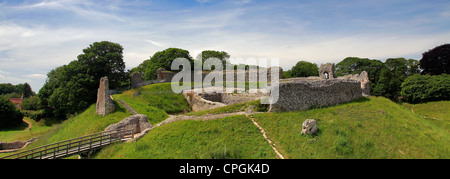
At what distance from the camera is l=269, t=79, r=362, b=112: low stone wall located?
15531mm

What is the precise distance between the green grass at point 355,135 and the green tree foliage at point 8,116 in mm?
48761

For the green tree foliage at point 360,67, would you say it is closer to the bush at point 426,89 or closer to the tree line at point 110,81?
the tree line at point 110,81

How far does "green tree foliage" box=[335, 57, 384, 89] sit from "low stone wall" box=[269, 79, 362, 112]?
38.7 m

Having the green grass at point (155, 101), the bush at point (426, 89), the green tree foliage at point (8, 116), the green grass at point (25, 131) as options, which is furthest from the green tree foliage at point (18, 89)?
the bush at point (426, 89)

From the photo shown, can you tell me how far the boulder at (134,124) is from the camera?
19.9 meters

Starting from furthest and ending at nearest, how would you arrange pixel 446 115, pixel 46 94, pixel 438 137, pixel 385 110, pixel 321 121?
1. pixel 46 94
2. pixel 446 115
3. pixel 385 110
4. pixel 321 121
5. pixel 438 137

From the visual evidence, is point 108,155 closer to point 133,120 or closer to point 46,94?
point 133,120

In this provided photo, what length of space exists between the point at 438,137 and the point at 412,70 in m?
55.4

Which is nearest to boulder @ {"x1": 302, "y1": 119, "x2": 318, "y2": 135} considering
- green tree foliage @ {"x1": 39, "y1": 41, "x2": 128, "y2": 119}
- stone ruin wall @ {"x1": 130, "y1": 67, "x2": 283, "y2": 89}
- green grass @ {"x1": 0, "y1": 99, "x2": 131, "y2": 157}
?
green grass @ {"x1": 0, "y1": 99, "x2": 131, "y2": 157}

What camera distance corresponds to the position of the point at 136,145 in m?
14.6

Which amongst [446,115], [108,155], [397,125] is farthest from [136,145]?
[446,115]

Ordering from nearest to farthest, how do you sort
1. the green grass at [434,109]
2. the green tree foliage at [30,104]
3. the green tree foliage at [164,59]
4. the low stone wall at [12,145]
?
the low stone wall at [12,145]
the green grass at [434,109]
the green tree foliage at [30,104]
the green tree foliage at [164,59]

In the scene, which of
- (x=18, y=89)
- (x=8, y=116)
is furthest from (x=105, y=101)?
(x=18, y=89)

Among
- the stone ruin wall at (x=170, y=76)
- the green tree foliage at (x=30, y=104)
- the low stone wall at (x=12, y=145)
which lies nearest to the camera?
the low stone wall at (x=12, y=145)
